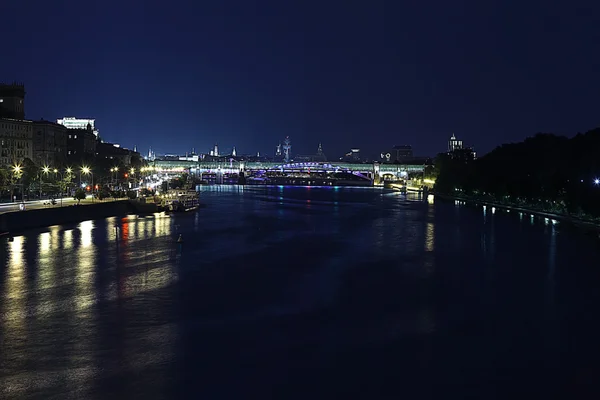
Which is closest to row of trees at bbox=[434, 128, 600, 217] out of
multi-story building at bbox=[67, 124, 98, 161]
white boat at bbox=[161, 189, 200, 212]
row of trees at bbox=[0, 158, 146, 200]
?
white boat at bbox=[161, 189, 200, 212]

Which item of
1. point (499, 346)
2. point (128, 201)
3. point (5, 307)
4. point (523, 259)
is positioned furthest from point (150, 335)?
point (128, 201)

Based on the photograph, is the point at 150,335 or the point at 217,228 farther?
the point at 217,228

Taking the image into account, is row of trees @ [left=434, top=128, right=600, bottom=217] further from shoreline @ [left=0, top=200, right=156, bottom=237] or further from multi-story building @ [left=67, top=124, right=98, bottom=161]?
multi-story building @ [left=67, top=124, right=98, bottom=161]

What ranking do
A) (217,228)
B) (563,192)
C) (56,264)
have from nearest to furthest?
(56,264) → (217,228) → (563,192)

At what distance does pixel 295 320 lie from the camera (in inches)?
513

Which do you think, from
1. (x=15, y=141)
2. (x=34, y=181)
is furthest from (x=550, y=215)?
(x=15, y=141)

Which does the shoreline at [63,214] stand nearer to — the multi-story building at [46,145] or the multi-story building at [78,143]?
the multi-story building at [46,145]

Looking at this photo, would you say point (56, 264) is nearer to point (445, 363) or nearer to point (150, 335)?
point (150, 335)

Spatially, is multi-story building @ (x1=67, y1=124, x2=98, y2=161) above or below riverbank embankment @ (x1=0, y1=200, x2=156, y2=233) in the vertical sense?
above

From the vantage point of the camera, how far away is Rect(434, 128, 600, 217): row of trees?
118ft

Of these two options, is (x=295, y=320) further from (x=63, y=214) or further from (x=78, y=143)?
(x=78, y=143)

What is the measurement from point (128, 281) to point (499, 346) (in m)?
10.1

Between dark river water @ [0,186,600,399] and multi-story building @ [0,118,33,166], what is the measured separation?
2999 cm

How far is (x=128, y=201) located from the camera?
44.5m
